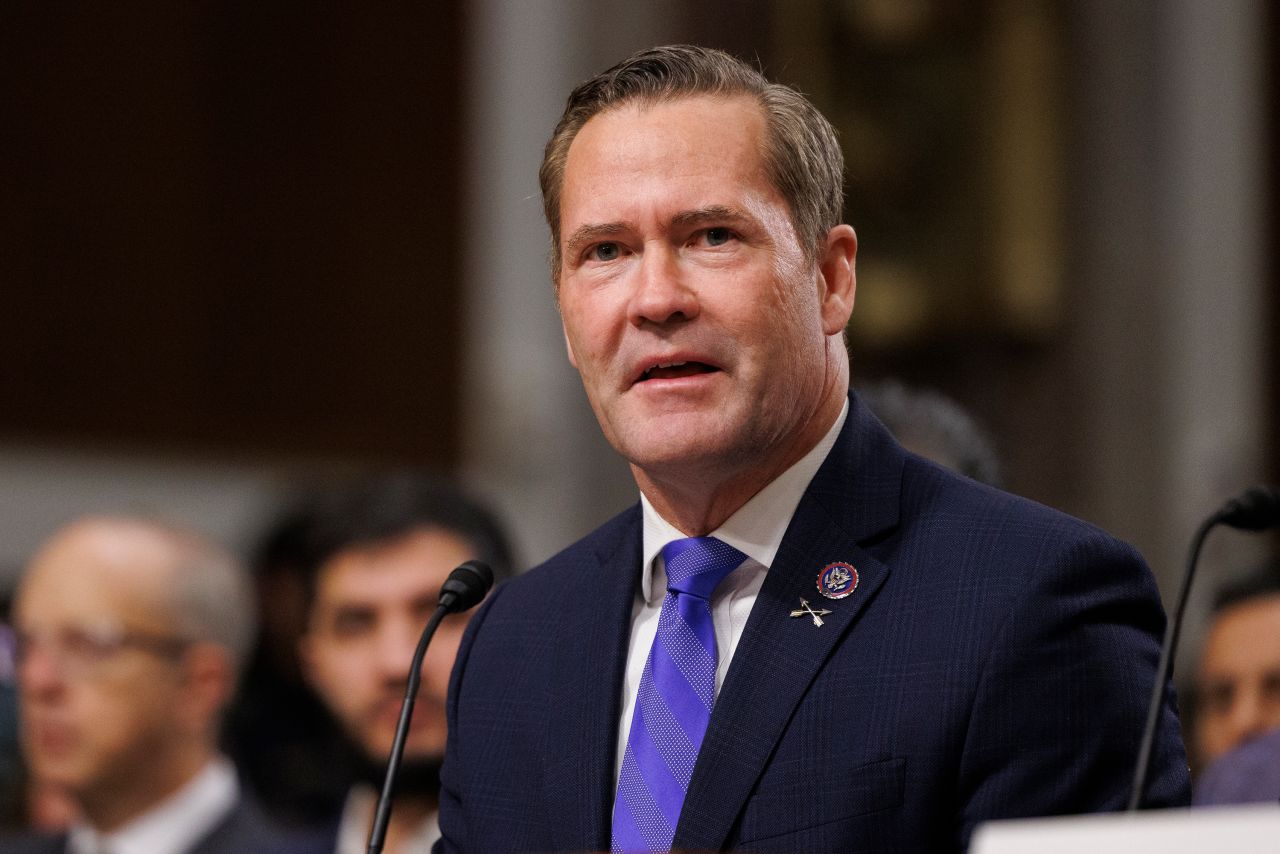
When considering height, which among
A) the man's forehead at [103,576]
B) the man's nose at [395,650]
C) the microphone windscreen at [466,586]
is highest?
the microphone windscreen at [466,586]

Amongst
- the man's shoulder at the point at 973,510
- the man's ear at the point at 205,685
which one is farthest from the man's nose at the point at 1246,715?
the man's ear at the point at 205,685

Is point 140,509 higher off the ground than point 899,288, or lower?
lower

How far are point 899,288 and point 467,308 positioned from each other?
217 cm

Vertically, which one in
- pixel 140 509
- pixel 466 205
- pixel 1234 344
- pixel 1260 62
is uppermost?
pixel 1260 62

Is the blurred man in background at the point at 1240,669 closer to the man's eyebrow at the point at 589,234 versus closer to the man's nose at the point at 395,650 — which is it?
the man's nose at the point at 395,650

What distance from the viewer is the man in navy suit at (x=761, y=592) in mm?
2365

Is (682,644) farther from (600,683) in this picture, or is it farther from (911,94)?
(911,94)

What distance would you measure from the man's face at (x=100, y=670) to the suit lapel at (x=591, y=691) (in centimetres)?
229

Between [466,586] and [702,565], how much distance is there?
35 cm

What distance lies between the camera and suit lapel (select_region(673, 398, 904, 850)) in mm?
2434

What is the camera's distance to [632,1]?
9.50 metres

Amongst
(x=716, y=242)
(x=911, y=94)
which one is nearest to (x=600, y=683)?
(x=716, y=242)

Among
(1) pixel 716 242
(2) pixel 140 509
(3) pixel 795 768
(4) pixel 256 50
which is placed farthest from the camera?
(4) pixel 256 50

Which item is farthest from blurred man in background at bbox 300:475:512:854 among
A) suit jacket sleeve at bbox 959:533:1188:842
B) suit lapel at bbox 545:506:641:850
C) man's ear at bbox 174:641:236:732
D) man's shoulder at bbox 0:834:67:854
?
suit jacket sleeve at bbox 959:533:1188:842
